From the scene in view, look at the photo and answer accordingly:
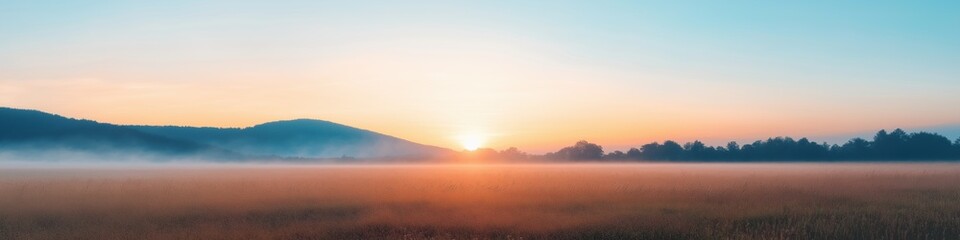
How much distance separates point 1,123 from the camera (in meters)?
176

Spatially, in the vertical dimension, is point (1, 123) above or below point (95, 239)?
above

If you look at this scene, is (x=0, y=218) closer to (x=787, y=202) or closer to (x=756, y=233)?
(x=756, y=233)

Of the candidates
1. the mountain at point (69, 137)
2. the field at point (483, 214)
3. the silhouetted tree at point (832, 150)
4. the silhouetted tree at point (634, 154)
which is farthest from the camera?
the mountain at point (69, 137)

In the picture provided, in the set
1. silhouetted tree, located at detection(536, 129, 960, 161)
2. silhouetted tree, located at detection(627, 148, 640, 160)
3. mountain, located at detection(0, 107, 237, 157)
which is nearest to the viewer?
silhouetted tree, located at detection(536, 129, 960, 161)

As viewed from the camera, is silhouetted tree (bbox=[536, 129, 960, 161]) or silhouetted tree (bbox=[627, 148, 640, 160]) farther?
silhouetted tree (bbox=[627, 148, 640, 160])

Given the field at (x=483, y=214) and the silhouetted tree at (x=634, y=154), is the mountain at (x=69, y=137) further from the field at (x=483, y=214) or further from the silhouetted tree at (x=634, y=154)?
the field at (x=483, y=214)

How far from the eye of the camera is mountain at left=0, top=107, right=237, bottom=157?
173500mm

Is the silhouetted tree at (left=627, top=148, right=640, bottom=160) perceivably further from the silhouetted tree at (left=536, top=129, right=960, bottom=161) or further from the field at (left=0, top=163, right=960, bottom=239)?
the field at (left=0, top=163, right=960, bottom=239)

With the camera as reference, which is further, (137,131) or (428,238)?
(137,131)

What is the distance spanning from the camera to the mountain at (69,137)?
569 feet

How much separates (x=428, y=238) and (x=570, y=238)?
9.79ft

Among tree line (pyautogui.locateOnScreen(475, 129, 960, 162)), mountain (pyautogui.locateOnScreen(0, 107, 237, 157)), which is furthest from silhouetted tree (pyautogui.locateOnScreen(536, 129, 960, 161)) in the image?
mountain (pyautogui.locateOnScreen(0, 107, 237, 157))

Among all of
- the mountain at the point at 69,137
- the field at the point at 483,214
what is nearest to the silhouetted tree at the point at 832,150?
the field at the point at 483,214

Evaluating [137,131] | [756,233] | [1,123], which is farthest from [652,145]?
[1,123]
